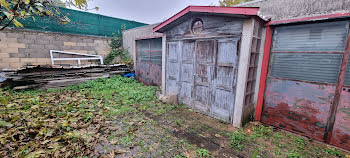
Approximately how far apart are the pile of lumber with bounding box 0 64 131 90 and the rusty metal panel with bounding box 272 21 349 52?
833 cm

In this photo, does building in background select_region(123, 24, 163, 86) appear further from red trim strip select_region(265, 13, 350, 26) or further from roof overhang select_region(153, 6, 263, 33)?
red trim strip select_region(265, 13, 350, 26)

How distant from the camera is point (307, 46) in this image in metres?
3.53

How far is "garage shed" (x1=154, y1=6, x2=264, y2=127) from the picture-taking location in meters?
3.95

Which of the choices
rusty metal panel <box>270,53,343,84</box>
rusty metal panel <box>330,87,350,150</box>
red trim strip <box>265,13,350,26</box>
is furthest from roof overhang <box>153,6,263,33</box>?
rusty metal panel <box>330,87,350,150</box>

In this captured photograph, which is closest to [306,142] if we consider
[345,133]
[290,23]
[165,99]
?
[345,133]

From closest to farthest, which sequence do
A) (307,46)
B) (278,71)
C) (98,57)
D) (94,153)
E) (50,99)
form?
(94,153) < (307,46) < (278,71) < (50,99) < (98,57)

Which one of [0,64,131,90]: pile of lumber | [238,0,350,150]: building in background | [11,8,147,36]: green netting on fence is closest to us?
[238,0,350,150]: building in background

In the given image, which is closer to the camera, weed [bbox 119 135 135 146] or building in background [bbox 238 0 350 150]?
building in background [bbox 238 0 350 150]

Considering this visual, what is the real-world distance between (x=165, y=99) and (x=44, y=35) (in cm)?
788

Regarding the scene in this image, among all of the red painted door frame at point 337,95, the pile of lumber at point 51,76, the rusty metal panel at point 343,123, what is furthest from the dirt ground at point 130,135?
the pile of lumber at point 51,76

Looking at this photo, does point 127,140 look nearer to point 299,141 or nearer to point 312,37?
point 299,141

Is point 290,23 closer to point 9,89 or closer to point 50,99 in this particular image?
point 50,99

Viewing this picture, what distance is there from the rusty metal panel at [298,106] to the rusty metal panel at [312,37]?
84cm

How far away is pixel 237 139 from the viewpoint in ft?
12.1
